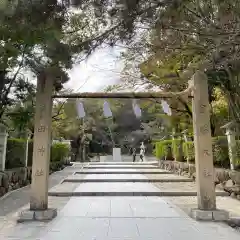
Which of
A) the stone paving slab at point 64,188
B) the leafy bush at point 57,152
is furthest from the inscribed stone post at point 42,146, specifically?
the leafy bush at point 57,152

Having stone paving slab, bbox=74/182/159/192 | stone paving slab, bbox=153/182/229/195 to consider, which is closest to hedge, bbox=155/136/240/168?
stone paving slab, bbox=153/182/229/195

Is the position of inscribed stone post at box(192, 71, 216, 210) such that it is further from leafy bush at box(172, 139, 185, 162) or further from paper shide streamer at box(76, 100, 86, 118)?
leafy bush at box(172, 139, 185, 162)

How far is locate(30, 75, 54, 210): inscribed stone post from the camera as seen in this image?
594 centimetres

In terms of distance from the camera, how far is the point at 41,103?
6168 mm

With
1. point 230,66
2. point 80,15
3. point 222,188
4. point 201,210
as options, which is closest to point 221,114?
point 222,188

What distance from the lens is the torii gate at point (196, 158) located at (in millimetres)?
5898

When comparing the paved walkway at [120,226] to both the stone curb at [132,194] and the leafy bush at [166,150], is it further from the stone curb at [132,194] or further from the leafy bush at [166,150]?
the leafy bush at [166,150]

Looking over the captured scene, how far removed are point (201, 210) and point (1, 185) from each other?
5896 mm

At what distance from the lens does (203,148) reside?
6043 millimetres

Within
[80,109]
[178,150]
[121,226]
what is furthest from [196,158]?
[178,150]

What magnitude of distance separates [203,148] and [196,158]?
25 cm

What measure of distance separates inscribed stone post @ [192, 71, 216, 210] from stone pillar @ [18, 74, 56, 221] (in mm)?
2910

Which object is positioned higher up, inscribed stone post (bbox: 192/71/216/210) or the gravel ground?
inscribed stone post (bbox: 192/71/216/210)

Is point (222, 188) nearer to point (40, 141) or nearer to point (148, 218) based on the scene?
point (148, 218)
